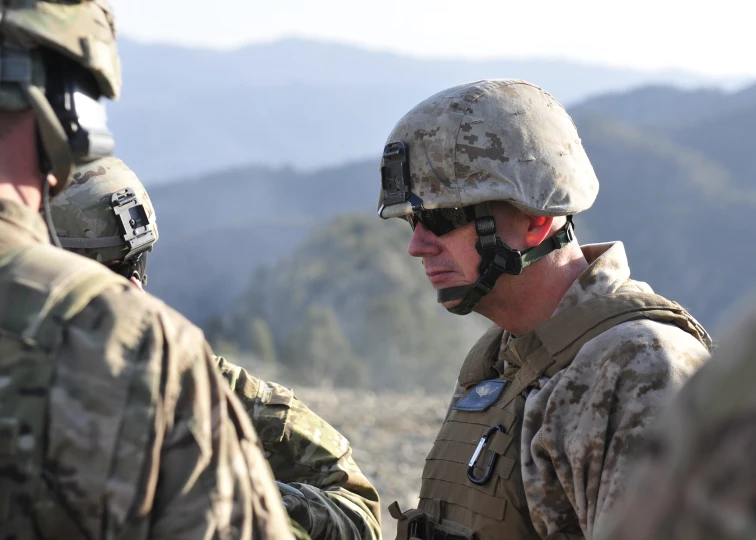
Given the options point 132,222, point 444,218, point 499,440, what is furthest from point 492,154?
point 132,222

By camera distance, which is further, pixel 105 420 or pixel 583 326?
pixel 583 326

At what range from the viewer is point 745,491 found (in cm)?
108

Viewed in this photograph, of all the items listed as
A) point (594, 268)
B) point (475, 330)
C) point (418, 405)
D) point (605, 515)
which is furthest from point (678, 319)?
point (475, 330)

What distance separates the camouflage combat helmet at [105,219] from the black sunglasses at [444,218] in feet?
3.64

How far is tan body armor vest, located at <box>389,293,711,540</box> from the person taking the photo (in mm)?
3328

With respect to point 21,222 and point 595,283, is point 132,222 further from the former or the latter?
point 21,222

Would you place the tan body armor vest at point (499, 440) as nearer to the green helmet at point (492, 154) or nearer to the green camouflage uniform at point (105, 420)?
the green helmet at point (492, 154)

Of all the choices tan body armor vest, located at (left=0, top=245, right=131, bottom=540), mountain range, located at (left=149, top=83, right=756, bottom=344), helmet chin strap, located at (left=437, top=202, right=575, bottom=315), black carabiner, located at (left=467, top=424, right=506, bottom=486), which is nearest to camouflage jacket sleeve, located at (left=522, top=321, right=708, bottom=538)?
black carabiner, located at (left=467, top=424, right=506, bottom=486)

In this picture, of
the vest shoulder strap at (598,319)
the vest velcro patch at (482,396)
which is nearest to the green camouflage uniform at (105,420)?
the vest shoulder strap at (598,319)

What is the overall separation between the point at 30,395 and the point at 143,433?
206 mm

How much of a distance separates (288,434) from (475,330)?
3455cm

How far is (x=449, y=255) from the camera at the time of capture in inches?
150

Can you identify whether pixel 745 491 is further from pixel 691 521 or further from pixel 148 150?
pixel 148 150

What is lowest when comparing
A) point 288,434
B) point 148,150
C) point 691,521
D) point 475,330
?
point 148,150
